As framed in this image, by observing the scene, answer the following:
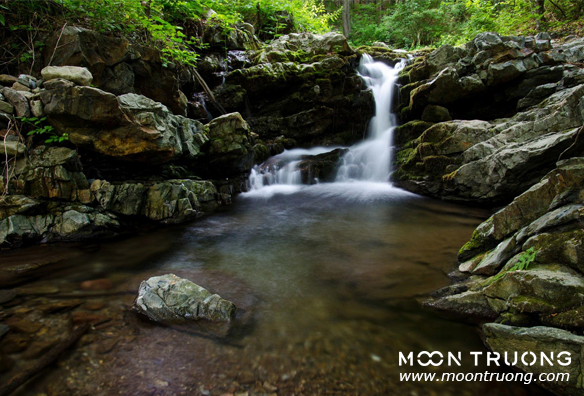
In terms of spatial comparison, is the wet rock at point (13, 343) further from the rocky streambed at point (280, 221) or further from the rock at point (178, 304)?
the rock at point (178, 304)

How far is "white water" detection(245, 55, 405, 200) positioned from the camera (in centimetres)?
1050

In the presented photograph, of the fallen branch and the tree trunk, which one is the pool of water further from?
the tree trunk

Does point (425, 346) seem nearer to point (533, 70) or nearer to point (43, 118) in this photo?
point (43, 118)

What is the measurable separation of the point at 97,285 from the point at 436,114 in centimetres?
1173

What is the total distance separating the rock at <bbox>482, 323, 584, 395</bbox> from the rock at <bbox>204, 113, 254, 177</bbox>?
820 centimetres

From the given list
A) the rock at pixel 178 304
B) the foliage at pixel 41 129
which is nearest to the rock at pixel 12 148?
the foliage at pixel 41 129

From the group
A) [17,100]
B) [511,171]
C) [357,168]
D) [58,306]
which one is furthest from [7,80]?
[511,171]

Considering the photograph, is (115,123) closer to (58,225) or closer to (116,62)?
(116,62)

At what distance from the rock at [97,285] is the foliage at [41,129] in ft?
11.8

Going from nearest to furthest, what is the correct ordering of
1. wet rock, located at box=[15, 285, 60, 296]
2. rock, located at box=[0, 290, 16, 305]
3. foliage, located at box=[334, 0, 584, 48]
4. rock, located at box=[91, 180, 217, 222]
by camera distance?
rock, located at box=[0, 290, 16, 305] < wet rock, located at box=[15, 285, 60, 296] < rock, located at box=[91, 180, 217, 222] < foliage, located at box=[334, 0, 584, 48]

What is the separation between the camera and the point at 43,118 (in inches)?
→ 218

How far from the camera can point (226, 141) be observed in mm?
9008

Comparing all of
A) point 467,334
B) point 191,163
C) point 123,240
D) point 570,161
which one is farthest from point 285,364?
point 191,163

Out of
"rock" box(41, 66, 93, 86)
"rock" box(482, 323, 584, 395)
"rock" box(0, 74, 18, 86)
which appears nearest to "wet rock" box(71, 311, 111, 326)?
"rock" box(482, 323, 584, 395)
